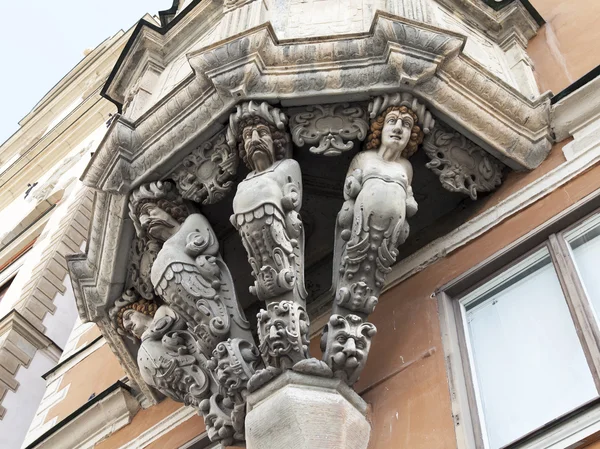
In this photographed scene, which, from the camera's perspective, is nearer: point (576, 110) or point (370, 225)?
point (370, 225)

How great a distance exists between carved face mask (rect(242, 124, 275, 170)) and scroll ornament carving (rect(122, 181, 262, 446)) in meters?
0.57

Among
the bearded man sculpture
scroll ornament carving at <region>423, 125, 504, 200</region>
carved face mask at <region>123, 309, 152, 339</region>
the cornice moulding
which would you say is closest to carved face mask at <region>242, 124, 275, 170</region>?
the bearded man sculpture

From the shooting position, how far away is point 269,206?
5.12 meters

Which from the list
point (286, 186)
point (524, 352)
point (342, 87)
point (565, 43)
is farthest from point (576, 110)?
A: point (286, 186)

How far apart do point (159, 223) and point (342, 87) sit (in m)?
1.44

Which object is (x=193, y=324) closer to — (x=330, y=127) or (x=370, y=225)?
(x=370, y=225)

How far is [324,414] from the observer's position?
461 centimetres

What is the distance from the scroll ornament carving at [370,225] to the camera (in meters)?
4.89

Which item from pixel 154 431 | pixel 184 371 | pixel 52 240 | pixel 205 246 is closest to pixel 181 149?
pixel 205 246

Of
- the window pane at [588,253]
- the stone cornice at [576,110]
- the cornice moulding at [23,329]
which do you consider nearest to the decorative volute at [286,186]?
the stone cornice at [576,110]

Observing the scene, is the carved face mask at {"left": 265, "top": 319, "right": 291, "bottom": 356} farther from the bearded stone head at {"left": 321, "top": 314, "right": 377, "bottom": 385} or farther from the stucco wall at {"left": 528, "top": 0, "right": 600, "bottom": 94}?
the stucco wall at {"left": 528, "top": 0, "right": 600, "bottom": 94}

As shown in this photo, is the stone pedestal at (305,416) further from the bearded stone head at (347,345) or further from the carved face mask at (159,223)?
the carved face mask at (159,223)

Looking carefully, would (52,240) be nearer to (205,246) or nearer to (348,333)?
(205,246)

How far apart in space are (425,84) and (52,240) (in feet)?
28.1
